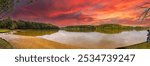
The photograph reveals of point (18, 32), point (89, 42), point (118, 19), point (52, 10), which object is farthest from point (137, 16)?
point (18, 32)

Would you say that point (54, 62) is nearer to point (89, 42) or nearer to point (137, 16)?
point (89, 42)

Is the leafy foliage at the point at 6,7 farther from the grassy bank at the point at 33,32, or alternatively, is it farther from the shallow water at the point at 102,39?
the shallow water at the point at 102,39

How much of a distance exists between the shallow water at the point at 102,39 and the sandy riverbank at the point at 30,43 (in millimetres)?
46

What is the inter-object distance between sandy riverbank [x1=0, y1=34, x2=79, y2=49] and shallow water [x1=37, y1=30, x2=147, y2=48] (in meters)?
0.05

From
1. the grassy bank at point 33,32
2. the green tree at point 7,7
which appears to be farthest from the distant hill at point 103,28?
the green tree at point 7,7

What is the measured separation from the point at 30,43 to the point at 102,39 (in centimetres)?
48

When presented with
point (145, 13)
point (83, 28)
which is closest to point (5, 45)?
point (83, 28)

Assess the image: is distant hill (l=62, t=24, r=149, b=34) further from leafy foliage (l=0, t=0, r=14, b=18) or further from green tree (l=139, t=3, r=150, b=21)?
leafy foliage (l=0, t=0, r=14, b=18)

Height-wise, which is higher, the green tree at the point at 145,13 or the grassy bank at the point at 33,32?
the green tree at the point at 145,13

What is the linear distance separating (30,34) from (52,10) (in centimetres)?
22

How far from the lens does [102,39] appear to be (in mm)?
3254

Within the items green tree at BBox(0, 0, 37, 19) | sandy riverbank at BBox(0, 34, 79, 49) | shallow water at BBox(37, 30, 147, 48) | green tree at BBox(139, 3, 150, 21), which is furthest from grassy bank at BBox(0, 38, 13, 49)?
green tree at BBox(139, 3, 150, 21)

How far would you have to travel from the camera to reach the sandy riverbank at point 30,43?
3.23 m

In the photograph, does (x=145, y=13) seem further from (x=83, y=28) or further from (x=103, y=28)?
(x=83, y=28)
